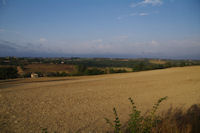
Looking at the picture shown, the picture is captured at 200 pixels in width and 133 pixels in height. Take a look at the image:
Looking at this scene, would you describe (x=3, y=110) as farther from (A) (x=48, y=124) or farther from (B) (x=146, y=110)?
(B) (x=146, y=110)

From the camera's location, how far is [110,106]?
6.06 meters

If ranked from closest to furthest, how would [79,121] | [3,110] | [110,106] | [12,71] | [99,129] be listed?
[99,129]
[79,121]
[3,110]
[110,106]
[12,71]

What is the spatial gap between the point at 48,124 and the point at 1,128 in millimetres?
1262

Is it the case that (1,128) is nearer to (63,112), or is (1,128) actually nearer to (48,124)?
(48,124)


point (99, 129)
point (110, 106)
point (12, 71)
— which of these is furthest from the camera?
point (12, 71)

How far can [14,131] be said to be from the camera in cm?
354

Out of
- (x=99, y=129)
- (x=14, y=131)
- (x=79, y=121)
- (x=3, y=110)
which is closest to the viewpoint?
(x=14, y=131)

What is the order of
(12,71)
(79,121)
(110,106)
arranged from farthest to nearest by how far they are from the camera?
1. (12,71)
2. (110,106)
3. (79,121)

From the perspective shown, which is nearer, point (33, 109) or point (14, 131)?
point (14, 131)

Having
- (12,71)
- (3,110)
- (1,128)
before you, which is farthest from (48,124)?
(12,71)

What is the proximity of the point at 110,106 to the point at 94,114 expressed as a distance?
4.07 feet

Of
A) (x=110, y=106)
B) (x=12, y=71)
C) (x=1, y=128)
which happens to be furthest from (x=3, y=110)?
(x=12, y=71)

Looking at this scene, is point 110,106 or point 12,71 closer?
point 110,106

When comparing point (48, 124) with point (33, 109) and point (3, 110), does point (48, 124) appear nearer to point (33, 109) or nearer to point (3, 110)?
point (33, 109)
